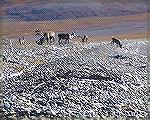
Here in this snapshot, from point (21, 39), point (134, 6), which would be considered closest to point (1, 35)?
point (21, 39)

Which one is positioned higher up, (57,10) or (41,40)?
(57,10)

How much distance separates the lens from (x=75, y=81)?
40.6ft

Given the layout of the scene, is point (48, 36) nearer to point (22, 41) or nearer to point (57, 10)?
point (22, 41)

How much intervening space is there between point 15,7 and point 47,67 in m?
3.06

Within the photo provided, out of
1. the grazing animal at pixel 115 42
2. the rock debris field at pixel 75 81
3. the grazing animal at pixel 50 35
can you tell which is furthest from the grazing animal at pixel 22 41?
the grazing animal at pixel 115 42

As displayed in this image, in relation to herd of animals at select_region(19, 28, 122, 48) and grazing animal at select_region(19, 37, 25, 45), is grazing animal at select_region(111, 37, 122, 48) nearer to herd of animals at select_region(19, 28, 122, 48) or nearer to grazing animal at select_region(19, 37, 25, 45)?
herd of animals at select_region(19, 28, 122, 48)

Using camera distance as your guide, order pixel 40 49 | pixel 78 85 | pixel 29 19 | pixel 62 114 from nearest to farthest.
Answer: pixel 62 114 < pixel 78 85 < pixel 40 49 < pixel 29 19

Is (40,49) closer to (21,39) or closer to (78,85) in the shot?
(21,39)

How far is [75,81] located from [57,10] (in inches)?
137

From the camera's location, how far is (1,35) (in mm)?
14266

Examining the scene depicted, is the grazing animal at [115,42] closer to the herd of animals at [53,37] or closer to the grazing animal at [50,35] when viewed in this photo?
the herd of animals at [53,37]

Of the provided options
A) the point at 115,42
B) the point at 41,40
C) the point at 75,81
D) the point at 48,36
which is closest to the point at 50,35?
the point at 48,36

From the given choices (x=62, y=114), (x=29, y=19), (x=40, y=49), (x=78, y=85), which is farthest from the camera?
(x=29, y=19)

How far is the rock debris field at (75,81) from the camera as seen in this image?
11.6 metres
